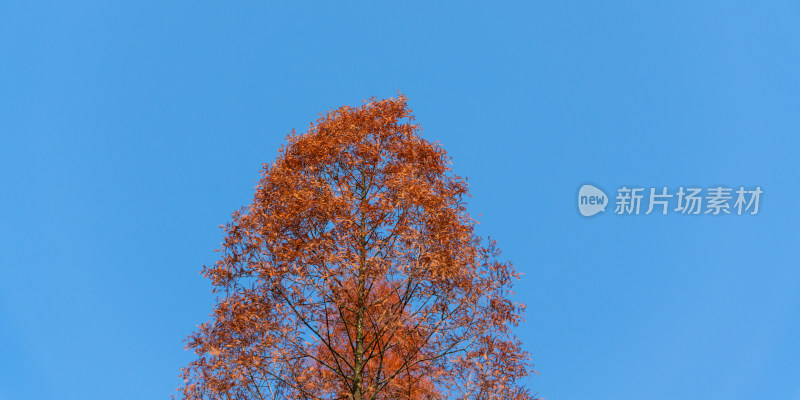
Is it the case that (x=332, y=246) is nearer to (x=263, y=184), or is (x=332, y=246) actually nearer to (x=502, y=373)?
(x=263, y=184)

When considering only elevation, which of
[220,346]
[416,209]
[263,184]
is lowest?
[220,346]

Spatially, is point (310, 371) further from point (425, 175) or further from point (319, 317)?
point (425, 175)

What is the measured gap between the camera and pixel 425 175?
12867mm

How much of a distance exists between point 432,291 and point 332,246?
6.58 feet

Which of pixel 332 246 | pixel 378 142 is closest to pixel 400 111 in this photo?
pixel 378 142

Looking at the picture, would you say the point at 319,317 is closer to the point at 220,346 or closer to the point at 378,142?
the point at 220,346

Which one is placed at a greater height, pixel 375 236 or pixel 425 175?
Answer: pixel 425 175

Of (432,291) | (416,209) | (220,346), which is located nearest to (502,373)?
(432,291)

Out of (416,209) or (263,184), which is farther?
(263,184)

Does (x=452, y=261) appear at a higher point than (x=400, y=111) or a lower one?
lower

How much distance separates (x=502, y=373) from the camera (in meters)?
11.0

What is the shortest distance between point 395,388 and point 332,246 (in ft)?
9.13

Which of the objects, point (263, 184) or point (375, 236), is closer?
point (375, 236)

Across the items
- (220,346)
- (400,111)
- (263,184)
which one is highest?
(400,111)
